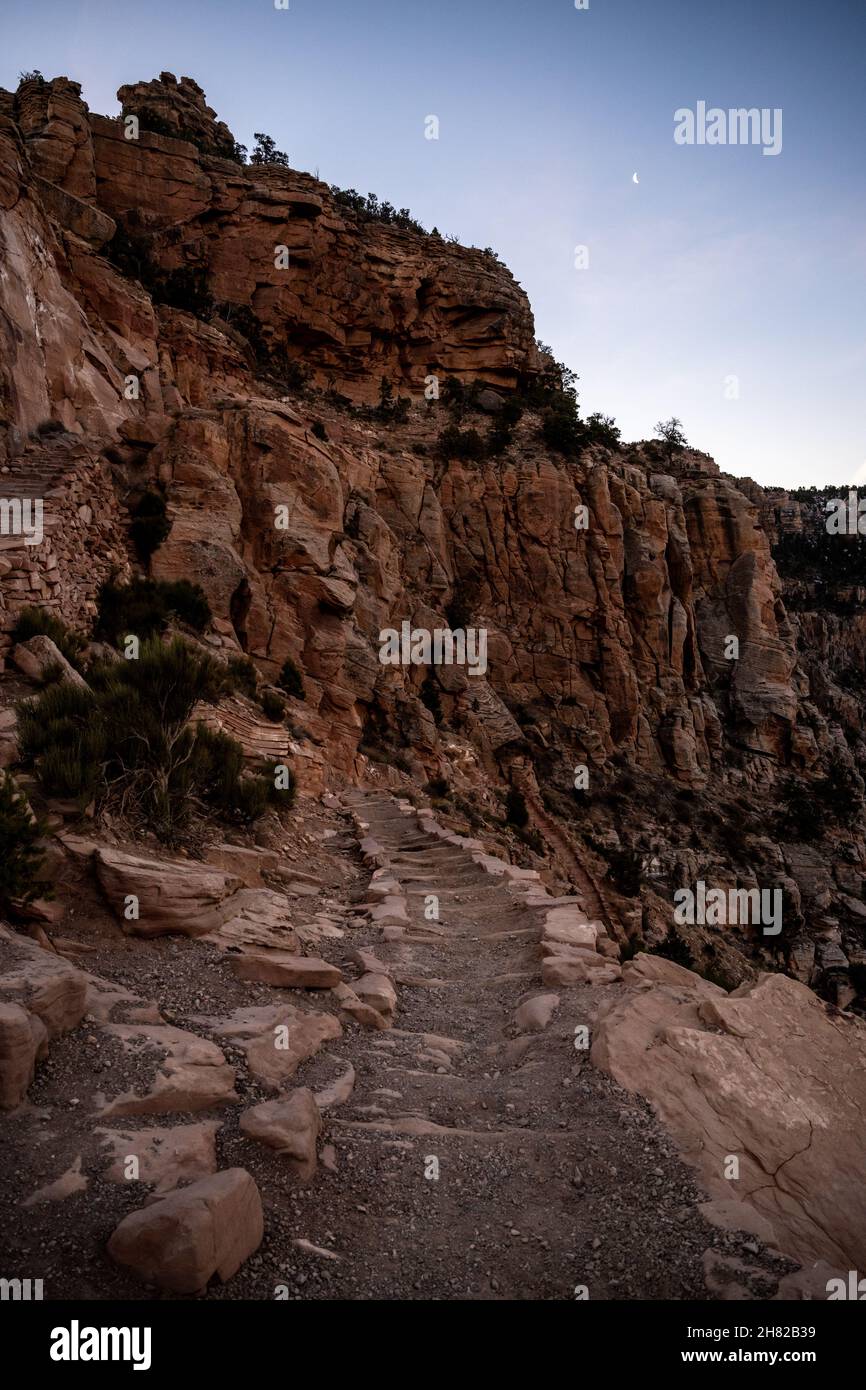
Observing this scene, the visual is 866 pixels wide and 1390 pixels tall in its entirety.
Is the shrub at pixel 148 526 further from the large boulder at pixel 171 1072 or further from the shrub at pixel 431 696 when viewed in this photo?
the shrub at pixel 431 696

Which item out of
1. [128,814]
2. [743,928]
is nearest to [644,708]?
[743,928]

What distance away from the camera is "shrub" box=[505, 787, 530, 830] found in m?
23.9

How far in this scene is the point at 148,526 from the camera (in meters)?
15.1

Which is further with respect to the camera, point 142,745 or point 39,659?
point 39,659

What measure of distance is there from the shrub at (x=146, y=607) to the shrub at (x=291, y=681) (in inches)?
142

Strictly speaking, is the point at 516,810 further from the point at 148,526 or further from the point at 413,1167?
the point at 413,1167

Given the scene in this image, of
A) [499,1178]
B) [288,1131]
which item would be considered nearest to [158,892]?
[288,1131]

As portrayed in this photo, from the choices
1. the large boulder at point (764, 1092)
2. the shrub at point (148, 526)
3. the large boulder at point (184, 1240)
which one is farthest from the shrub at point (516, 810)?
the large boulder at point (184, 1240)

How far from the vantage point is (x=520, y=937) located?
7.77 meters

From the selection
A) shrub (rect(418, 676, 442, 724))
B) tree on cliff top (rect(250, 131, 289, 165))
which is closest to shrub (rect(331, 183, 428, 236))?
tree on cliff top (rect(250, 131, 289, 165))

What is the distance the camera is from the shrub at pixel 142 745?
6152 mm

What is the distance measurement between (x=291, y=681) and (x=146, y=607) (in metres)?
5.83

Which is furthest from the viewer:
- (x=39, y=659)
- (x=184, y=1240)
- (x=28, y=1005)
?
(x=39, y=659)

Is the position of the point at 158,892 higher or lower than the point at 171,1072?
higher
